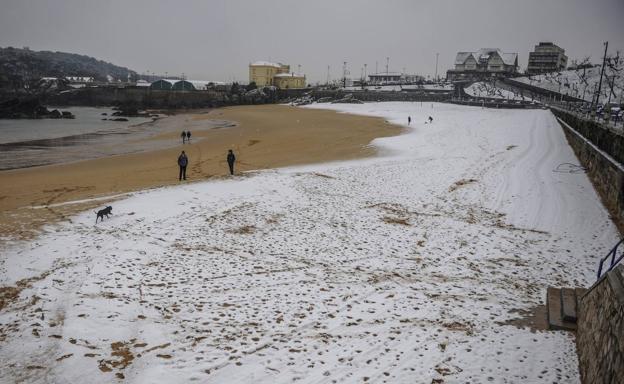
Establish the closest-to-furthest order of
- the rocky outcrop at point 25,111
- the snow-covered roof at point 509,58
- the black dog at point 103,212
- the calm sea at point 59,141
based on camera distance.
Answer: the black dog at point 103,212
the calm sea at point 59,141
the rocky outcrop at point 25,111
the snow-covered roof at point 509,58

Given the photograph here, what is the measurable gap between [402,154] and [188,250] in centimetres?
1994

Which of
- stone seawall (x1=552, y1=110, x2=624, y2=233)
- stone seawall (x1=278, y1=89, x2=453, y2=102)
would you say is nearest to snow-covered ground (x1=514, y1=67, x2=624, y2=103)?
stone seawall (x1=278, y1=89, x2=453, y2=102)

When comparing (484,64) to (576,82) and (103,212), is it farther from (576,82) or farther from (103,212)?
(103,212)

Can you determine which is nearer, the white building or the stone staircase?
the stone staircase

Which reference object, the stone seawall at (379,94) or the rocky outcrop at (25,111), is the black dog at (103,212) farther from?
the stone seawall at (379,94)

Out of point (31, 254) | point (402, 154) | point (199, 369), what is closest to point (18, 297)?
point (31, 254)

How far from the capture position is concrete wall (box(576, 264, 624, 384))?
4840 millimetres

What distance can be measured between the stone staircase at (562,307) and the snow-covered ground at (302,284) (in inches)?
14.9

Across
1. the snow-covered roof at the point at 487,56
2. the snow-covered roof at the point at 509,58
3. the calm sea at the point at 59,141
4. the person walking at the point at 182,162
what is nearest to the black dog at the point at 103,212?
the person walking at the point at 182,162

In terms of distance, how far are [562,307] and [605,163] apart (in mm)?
12708

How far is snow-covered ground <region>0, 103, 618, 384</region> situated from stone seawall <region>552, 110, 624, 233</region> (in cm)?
69

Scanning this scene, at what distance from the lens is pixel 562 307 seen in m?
7.86

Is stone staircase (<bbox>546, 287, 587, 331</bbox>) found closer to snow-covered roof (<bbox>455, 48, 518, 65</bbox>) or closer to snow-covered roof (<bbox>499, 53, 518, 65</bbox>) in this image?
snow-covered roof (<bbox>455, 48, 518, 65</bbox>)

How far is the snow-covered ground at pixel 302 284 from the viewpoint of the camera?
6.41 metres
